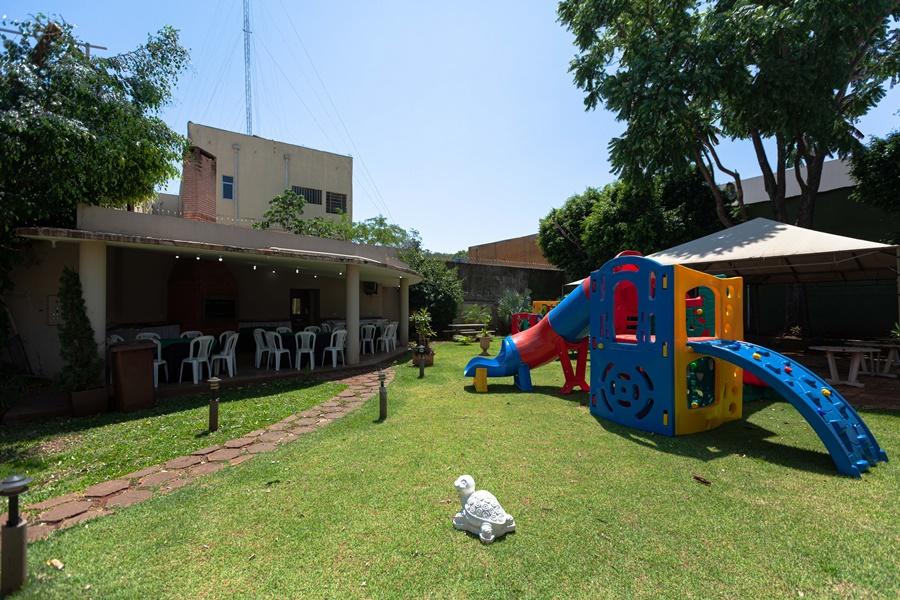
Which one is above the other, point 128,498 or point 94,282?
point 94,282

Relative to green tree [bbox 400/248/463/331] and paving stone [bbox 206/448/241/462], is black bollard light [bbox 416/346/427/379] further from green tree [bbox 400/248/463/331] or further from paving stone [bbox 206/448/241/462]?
green tree [bbox 400/248/463/331]

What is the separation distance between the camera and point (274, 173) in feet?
96.9

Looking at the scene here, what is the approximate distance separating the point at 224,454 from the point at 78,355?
387 centimetres

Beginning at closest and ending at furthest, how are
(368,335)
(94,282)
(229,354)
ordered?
(94,282), (229,354), (368,335)

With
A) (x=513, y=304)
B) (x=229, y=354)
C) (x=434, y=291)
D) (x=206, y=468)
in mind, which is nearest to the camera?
(x=206, y=468)

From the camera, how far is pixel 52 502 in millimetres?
3709

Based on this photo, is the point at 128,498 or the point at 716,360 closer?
the point at 128,498

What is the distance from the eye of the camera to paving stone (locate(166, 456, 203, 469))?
4488 mm

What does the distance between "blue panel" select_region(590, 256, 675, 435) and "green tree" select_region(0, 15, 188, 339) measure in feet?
28.2

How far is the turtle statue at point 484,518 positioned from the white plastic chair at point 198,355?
7.46 metres

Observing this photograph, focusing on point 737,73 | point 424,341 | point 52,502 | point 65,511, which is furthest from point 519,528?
point 737,73

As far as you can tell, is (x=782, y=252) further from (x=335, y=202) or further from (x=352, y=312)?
(x=335, y=202)

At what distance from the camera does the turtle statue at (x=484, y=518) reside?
9.66 feet

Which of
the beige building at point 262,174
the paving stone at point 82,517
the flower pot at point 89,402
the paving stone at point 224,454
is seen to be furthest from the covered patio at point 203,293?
the beige building at point 262,174
